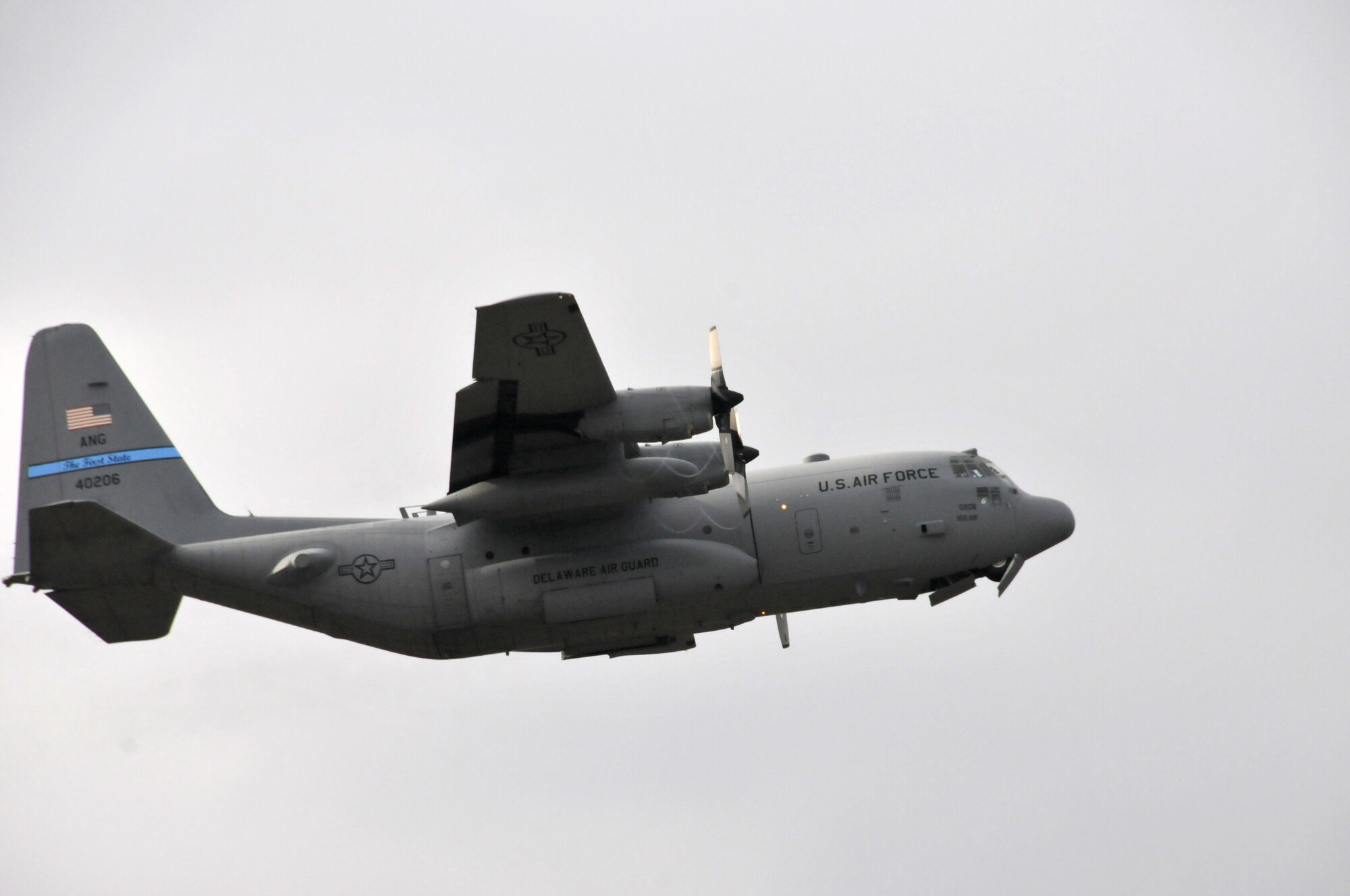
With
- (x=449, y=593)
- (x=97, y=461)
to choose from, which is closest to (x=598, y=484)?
(x=449, y=593)

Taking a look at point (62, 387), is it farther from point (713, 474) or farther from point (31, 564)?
point (713, 474)

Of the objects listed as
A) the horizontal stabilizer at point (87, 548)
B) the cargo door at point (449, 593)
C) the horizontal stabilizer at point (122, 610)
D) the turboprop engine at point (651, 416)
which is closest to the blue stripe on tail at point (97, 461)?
the horizontal stabilizer at point (87, 548)

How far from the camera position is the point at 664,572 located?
2056cm

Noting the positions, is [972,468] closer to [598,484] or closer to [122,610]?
[598,484]

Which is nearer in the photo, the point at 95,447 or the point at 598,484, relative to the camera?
the point at 598,484

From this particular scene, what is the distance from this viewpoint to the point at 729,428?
786 inches

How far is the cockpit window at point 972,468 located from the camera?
22.1 metres

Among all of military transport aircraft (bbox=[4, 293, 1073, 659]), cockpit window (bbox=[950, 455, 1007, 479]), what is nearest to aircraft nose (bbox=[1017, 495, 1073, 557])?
military transport aircraft (bbox=[4, 293, 1073, 659])

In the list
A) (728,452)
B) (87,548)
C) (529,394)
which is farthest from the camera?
(87,548)

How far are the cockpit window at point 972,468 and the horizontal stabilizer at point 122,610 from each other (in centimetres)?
1287

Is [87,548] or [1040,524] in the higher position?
[87,548]

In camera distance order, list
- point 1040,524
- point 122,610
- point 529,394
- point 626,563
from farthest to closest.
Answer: point 1040,524
point 122,610
point 626,563
point 529,394

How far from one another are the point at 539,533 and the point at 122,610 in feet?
22.5

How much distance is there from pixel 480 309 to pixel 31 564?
843 cm
